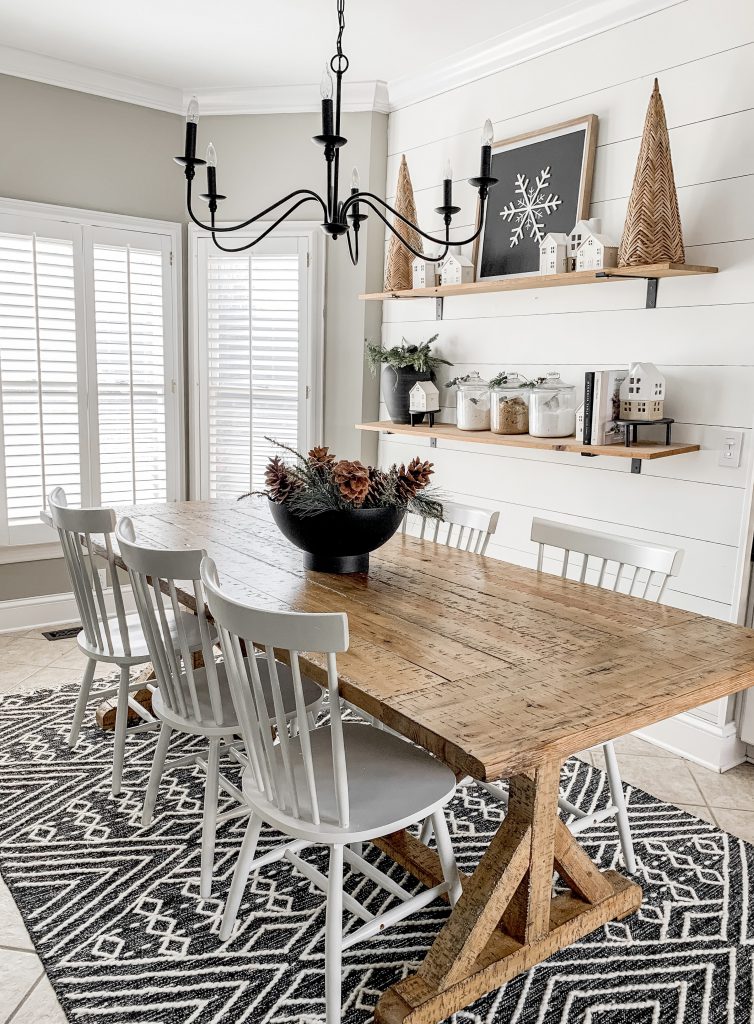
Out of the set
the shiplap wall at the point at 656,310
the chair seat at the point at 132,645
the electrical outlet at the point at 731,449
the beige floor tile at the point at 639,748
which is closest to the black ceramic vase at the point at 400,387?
the shiplap wall at the point at 656,310

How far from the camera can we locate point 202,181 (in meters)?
4.42

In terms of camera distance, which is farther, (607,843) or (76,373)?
(76,373)

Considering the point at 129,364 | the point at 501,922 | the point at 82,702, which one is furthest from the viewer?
the point at 129,364

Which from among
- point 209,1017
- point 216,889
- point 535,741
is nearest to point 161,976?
point 209,1017

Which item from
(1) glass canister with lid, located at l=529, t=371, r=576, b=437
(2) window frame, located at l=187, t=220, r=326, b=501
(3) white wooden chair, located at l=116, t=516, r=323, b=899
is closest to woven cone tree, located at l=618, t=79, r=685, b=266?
(1) glass canister with lid, located at l=529, t=371, r=576, b=437

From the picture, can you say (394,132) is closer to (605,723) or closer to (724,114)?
(724,114)

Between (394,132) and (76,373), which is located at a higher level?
(394,132)

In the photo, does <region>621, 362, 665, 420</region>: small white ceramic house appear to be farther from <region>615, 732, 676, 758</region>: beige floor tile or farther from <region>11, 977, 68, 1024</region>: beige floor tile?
<region>11, 977, 68, 1024</region>: beige floor tile

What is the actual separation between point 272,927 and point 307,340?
3.15 metres

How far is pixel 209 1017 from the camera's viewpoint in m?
1.74

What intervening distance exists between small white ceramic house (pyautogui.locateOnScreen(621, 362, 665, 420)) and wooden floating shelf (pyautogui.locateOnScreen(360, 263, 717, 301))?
1.08 ft

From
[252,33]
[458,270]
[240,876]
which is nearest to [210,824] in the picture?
[240,876]

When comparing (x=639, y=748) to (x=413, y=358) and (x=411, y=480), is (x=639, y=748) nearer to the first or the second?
(x=411, y=480)

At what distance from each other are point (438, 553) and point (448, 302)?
66.6 inches
